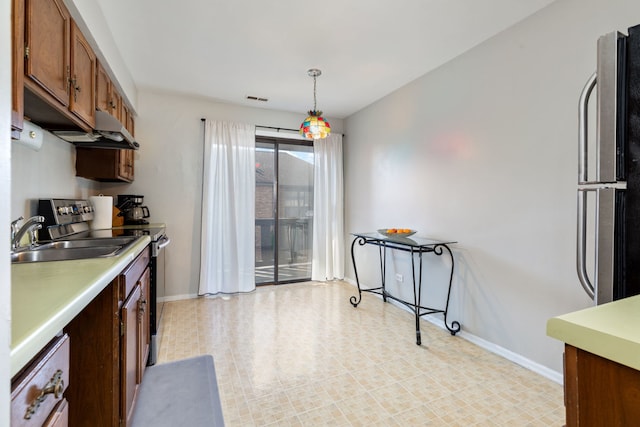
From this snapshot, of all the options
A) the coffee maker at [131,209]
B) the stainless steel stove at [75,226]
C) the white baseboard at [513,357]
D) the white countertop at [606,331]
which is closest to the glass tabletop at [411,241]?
the white baseboard at [513,357]

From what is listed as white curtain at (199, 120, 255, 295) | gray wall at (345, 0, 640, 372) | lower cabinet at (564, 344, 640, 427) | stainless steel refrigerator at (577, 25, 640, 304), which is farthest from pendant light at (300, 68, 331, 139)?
lower cabinet at (564, 344, 640, 427)

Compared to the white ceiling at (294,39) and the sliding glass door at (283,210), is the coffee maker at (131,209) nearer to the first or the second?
the white ceiling at (294,39)

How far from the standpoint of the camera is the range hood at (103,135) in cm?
205

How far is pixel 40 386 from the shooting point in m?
0.67

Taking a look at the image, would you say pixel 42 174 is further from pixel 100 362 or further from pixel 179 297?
pixel 179 297

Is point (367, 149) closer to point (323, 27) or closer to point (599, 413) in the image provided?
point (323, 27)

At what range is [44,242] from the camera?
6.11 ft

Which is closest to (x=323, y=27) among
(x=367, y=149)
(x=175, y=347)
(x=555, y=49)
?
(x=555, y=49)

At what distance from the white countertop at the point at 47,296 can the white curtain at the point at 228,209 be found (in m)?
2.63

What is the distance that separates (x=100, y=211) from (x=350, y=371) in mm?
2638

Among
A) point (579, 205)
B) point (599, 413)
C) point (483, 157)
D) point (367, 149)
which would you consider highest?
point (367, 149)

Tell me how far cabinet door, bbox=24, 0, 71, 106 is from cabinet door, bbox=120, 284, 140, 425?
42.0 inches

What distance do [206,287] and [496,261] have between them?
3.26 metres

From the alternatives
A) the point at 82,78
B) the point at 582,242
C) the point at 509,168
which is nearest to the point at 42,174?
the point at 82,78
